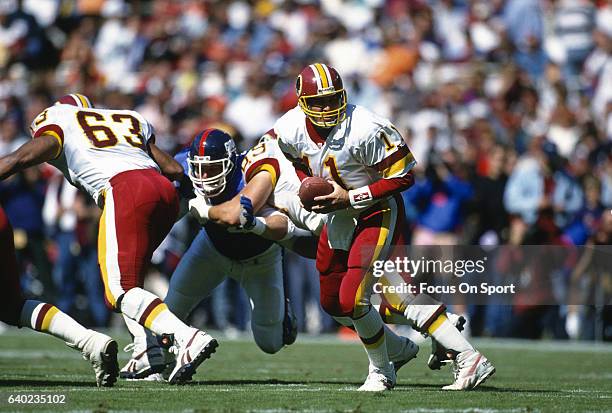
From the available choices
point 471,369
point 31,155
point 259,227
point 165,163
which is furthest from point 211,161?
point 471,369

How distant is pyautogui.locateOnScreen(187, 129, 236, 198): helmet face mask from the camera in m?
7.22

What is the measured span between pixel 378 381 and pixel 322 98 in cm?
167

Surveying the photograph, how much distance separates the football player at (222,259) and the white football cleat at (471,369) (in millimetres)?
1466

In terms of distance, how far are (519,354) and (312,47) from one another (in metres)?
6.51

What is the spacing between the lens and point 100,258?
6.80m

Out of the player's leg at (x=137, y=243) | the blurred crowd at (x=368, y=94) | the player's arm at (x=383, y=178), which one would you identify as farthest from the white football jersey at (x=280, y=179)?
the blurred crowd at (x=368, y=94)

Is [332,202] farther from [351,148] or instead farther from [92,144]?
[92,144]

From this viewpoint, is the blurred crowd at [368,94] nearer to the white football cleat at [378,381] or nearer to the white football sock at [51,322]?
the white football cleat at [378,381]

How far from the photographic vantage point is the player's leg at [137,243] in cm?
656

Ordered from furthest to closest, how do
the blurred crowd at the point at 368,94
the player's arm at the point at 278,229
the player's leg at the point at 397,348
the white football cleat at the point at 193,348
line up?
the blurred crowd at the point at 368,94
the player's leg at the point at 397,348
the player's arm at the point at 278,229
the white football cleat at the point at 193,348

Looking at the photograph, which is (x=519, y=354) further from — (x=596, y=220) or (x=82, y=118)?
(x=82, y=118)

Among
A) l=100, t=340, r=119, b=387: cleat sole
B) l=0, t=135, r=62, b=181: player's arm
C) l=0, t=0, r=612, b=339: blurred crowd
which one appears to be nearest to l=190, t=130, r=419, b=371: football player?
l=0, t=135, r=62, b=181: player's arm

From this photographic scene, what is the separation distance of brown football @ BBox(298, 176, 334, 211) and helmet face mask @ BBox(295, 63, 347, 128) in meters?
0.33

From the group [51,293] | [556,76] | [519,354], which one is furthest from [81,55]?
[519,354]
